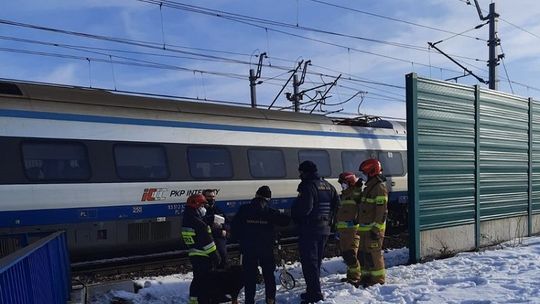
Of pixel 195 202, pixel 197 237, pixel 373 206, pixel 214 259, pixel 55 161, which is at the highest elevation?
pixel 55 161

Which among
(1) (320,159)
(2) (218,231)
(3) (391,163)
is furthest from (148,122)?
(3) (391,163)

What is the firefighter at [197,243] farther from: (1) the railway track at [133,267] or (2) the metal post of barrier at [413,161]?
(2) the metal post of barrier at [413,161]

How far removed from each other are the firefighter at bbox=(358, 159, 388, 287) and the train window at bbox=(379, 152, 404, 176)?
8460 millimetres

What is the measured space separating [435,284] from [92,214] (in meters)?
6.04

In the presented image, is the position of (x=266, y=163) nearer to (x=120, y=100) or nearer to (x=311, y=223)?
(x=120, y=100)

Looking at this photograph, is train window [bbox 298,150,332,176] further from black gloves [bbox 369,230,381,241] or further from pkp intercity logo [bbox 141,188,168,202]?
black gloves [bbox 369,230,381,241]

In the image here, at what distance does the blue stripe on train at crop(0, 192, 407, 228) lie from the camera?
902cm

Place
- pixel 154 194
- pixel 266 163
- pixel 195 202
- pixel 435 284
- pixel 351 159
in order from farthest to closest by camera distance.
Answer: pixel 351 159 < pixel 266 163 < pixel 154 194 < pixel 435 284 < pixel 195 202

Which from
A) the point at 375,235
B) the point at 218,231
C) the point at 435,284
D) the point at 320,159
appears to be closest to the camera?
the point at 435,284

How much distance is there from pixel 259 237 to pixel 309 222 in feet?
2.16

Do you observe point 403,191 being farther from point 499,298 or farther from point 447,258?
point 499,298

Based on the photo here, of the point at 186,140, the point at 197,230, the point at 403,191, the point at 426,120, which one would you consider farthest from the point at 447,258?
the point at 403,191

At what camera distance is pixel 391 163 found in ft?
53.6

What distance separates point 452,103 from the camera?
9.86m
